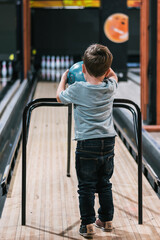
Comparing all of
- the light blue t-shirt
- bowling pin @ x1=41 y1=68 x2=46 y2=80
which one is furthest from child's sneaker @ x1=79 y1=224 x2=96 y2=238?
bowling pin @ x1=41 y1=68 x2=46 y2=80

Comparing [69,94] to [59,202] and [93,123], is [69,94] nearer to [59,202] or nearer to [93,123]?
[93,123]

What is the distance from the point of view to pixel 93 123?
2.17 m

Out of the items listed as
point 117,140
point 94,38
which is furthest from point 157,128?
point 94,38

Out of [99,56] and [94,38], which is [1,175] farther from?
[94,38]

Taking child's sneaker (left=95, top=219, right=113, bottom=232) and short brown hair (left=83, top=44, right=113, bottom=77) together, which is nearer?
short brown hair (left=83, top=44, right=113, bottom=77)

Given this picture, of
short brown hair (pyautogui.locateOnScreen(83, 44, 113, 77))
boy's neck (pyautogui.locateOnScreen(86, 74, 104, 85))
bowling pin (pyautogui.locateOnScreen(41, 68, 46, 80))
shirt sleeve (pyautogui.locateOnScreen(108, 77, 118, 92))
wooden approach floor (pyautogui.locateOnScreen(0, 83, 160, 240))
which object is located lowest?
bowling pin (pyautogui.locateOnScreen(41, 68, 46, 80))

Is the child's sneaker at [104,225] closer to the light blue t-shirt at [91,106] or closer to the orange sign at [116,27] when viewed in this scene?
the light blue t-shirt at [91,106]

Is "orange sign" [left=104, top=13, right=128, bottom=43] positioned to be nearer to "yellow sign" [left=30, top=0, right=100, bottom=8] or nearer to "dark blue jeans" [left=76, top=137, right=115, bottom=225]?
"yellow sign" [left=30, top=0, right=100, bottom=8]

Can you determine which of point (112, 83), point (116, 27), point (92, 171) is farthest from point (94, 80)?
point (116, 27)

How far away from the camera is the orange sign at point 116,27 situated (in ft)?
31.9

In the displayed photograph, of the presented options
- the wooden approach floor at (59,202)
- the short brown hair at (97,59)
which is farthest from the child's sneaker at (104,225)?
the short brown hair at (97,59)

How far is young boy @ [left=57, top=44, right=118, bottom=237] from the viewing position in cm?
213

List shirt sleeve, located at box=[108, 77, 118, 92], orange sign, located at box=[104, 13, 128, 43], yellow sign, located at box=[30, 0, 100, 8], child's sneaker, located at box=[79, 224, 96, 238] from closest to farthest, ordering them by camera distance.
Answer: shirt sleeve, located at box=[108, 77, 118, 92], child's sneaker, located at box=[79, 224, 96, 238], orange sign, located at box=[104, 13, 128, 43], yellow sign, located at box=[30, 0, 100, 8]

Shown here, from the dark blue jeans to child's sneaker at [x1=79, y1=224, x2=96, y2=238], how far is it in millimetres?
33
